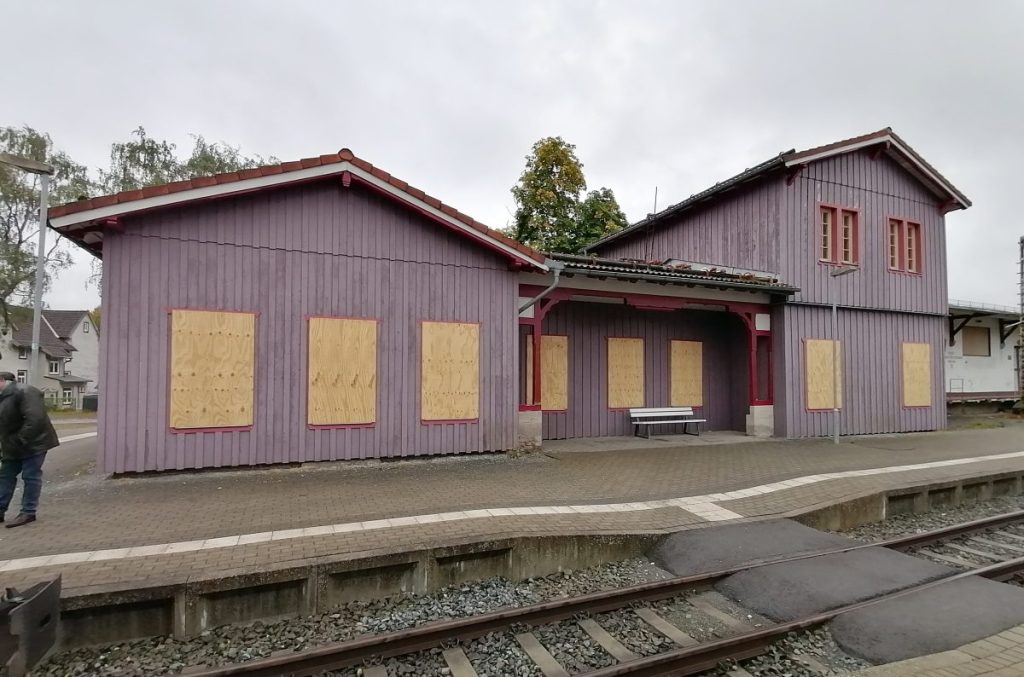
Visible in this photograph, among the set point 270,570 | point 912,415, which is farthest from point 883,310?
point 270,570

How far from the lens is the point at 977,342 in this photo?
20.8 metres

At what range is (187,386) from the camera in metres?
7.22

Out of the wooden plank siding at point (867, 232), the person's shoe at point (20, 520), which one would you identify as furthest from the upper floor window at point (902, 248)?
the person's shoe at point (20, 520)

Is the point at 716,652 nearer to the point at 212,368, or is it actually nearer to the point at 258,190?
the point at 212,368

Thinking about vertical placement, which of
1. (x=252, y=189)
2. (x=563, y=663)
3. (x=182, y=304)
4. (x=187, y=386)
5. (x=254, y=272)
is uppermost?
(x=252, y=189)

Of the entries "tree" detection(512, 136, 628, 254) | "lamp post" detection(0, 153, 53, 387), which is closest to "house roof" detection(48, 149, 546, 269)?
"lamp post" detection(0, 153, 53, 387)

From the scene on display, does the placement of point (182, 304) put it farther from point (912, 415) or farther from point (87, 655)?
point (912, 415)

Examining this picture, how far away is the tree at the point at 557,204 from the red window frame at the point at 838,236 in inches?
466

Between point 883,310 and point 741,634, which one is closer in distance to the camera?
point 741,634

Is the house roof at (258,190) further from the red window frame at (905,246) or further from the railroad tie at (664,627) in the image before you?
the red window frame at (905,246)

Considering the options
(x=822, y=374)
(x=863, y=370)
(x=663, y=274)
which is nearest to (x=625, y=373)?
(x=663, y=274)

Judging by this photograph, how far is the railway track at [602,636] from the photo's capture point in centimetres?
324

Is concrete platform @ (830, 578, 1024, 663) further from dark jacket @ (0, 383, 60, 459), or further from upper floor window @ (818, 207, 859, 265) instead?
upper floor window @ (818, 207, 859, 265)

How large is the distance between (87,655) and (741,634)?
437 centimetres
